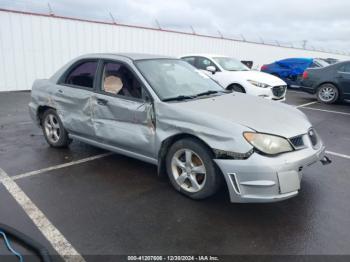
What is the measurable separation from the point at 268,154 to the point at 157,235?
1.30m

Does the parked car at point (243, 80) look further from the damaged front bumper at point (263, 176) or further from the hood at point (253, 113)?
the damaged front bumper at point (263, 176)

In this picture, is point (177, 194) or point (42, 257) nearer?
point (42, 257)

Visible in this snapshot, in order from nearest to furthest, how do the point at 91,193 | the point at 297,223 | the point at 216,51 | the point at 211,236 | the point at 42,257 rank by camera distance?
the point at 42,257
the point at 211,236
the point at 297,223
the point at 91,193
the point at 216,51

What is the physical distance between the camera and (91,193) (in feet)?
11.9

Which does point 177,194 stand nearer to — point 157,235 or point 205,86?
point 157,235

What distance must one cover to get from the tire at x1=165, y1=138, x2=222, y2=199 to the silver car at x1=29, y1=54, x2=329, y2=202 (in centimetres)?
1

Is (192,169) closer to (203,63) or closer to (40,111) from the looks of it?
(40,111)

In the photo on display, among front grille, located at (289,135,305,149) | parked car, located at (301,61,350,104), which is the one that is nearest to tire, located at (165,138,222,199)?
front grille, located at (289,135,305,149)

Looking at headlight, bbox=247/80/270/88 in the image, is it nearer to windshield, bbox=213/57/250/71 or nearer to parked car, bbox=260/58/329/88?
windshield, bbox=213/57/250/71

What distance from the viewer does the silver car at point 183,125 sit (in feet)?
9.79

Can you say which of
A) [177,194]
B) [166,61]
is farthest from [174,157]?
[166,61]

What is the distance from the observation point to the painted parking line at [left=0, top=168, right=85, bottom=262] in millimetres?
2578

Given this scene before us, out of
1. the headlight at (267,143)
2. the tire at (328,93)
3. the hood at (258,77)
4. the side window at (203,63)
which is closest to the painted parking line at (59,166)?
the headlight at (267,143)

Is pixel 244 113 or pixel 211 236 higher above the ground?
pixel 244 113
